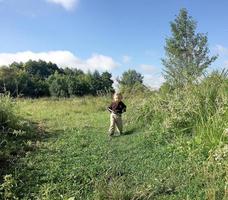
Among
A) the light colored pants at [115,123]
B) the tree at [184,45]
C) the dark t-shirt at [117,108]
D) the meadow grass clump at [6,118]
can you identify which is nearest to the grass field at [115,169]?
the light colored pants at [115,123]

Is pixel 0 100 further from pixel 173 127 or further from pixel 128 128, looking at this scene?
pixel 173 127

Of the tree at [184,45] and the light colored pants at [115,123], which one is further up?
the tree at [184,45]

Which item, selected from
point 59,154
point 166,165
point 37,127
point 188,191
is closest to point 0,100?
point 37,127

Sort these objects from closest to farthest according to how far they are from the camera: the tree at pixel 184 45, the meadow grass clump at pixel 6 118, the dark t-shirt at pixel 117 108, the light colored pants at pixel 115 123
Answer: the meadow grass clump at pixel 6 118 < the light colored pants at pixel 115 123 < the dark t-shirt at pixel 117 108 < the tree at pixel 184 45

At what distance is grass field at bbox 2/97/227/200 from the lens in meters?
5.10

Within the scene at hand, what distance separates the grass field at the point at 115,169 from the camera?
5.10 metres

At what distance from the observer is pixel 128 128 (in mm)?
10711

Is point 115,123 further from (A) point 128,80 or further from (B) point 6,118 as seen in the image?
(A) point 128,80

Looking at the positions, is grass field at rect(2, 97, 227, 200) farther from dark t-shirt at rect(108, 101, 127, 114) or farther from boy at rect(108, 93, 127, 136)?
dark t-shirt at rect(108, 101, 127, 114)

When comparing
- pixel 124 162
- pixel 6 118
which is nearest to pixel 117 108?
pixel 6 118

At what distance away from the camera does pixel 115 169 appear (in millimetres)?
6160

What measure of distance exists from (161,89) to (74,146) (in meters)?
4.50

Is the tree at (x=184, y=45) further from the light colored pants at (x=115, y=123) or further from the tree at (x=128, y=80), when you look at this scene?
the light colored pants at (x=115, y=123)

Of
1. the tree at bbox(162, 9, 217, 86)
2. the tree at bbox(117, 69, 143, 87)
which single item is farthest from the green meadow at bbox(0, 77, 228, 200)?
the tree at bbox(162, 9, 217, 86)
